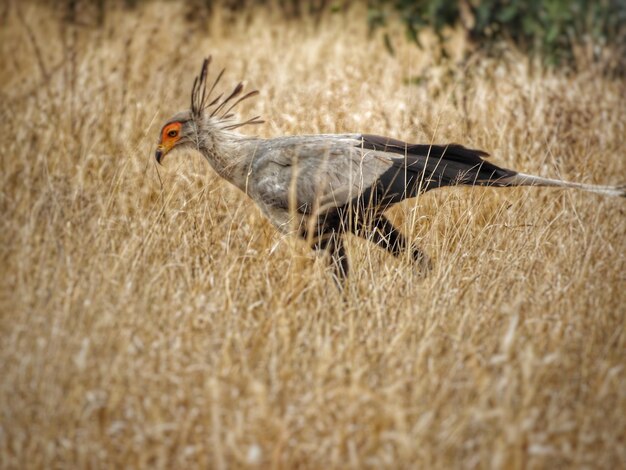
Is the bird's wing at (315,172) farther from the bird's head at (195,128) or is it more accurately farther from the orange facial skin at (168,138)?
the orange facial skin at (168,138)

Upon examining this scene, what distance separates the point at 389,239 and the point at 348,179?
15.8 inches

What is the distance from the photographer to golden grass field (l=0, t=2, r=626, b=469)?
251 centimetres

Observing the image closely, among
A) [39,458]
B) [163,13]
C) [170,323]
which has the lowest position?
[39,458]

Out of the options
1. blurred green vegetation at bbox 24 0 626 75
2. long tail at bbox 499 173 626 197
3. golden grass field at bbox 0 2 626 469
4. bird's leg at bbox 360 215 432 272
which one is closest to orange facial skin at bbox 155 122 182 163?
golden grass field at bbox 0 2 626 469

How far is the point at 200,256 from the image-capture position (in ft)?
12.3

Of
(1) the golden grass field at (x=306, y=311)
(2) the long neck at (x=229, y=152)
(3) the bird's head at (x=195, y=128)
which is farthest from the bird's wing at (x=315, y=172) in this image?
(3) the bird's head at (x=195, y=128)

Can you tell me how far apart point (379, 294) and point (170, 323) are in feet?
3.10

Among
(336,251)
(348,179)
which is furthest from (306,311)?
(348,179)

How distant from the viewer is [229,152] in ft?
13.7

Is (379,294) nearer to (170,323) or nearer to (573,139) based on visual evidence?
(170,323)

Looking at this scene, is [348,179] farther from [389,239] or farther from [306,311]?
[306,311]

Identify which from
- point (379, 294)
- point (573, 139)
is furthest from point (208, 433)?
point (573, 139)

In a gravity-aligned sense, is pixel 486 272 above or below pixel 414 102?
below

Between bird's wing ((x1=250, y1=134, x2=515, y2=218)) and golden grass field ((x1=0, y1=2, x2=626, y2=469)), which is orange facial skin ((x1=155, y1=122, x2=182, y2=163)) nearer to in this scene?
golden grass field ((x1=0, y1=2, x2=626, y2=469))
